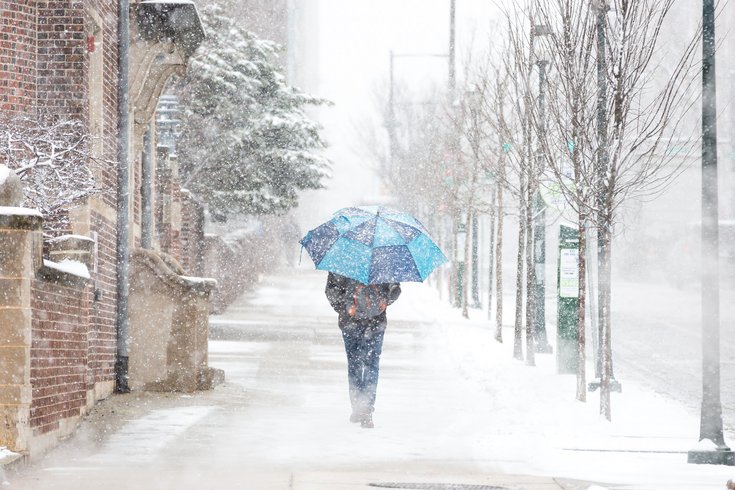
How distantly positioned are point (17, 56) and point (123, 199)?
106 inches

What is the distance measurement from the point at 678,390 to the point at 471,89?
30.9 ft

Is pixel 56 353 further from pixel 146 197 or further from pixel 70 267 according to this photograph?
pixel 146 197

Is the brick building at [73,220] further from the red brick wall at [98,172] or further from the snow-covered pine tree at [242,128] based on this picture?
the snow-covered pine tree at [242,128]

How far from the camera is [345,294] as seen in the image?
11453mm

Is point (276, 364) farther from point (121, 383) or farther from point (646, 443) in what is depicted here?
point (646, 443)

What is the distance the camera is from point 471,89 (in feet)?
80.1

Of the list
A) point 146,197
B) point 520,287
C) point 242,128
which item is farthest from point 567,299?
point 242,128

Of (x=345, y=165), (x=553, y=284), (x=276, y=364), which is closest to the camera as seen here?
(x=276, y=364)

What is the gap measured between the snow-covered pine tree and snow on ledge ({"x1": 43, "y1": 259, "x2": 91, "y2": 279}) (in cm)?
1735

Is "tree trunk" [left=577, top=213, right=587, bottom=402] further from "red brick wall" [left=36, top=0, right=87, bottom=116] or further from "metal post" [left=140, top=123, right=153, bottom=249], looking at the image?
"metal post" [left=140, top=123, right=153, bottom=249]

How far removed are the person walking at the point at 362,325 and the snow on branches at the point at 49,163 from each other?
8.18 feet

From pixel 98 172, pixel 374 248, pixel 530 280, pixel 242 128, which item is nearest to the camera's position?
pixel 374 248

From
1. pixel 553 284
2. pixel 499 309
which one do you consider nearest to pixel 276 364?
pixel 499 309

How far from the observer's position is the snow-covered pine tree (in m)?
28.1
